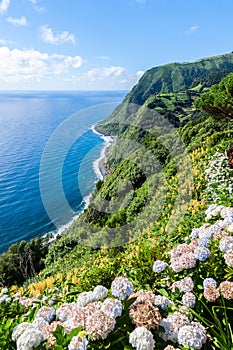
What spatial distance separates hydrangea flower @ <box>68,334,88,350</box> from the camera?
1.35 metres

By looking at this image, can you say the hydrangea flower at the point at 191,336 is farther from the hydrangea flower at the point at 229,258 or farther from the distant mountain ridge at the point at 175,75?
the distant mountain ridge at the point at 175,75

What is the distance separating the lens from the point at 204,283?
1.94m

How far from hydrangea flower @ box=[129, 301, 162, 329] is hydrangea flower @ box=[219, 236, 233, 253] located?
78 cm

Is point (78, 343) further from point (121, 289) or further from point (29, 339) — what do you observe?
point (121, 289)

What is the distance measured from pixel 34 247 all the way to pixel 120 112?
98.8 feet

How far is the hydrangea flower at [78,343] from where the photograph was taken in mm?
1347

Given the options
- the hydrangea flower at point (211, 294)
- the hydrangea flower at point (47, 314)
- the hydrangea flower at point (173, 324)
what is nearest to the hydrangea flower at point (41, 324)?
the hydrangea flower at point (47, 314)

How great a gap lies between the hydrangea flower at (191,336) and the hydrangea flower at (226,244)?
71cm

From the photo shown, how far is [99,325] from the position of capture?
1.47m

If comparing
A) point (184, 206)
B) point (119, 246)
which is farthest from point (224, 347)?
point (119, 246)

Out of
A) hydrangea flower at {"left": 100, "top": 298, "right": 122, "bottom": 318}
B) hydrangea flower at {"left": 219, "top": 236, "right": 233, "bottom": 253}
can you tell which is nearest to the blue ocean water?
hydrangea flower at {"left": 219, "top": 236, "right": 233, "bottom": 253}

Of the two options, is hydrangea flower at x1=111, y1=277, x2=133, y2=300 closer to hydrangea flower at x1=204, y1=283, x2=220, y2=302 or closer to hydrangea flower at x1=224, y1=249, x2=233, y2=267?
hydrangea flower at x1=204, y1=283, x2=220, y2=302

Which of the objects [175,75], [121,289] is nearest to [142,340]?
[121,289]

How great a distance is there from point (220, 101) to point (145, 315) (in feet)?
24.8
